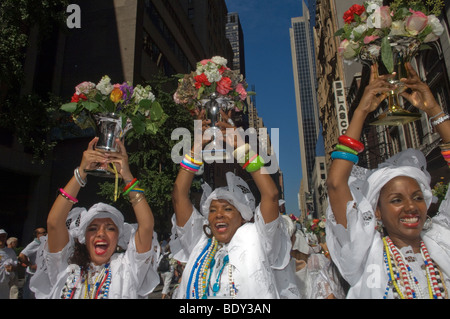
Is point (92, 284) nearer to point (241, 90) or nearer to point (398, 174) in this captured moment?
point (241, 90)

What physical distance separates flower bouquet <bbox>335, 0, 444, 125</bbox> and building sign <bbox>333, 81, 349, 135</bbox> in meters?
22.8

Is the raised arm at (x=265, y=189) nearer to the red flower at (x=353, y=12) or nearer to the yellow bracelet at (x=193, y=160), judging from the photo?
the yellow bracelet at (x=193, y=160)

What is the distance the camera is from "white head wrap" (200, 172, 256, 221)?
119 inches

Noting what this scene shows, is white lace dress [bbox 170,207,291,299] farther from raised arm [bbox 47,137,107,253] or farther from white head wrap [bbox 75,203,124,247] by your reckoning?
raised arm [bbox 47,137,107,253]

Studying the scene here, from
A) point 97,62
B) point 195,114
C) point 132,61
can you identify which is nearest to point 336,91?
point 132,61

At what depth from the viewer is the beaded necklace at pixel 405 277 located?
90.7 inches

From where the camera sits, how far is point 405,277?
7.71ft

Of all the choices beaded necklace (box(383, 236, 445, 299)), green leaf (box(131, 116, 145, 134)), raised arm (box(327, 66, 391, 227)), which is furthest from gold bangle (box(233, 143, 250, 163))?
beaded necklace (box(383, 236, 445, 299))

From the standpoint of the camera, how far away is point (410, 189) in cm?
247

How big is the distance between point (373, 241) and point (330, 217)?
1.24ft

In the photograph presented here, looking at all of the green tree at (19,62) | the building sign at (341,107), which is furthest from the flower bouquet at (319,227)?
the building sign at (341,107)

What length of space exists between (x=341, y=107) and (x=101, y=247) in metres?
26.2

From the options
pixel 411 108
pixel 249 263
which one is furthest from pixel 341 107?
pixel 249 263

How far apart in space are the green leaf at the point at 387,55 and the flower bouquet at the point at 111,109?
230 centimetres
